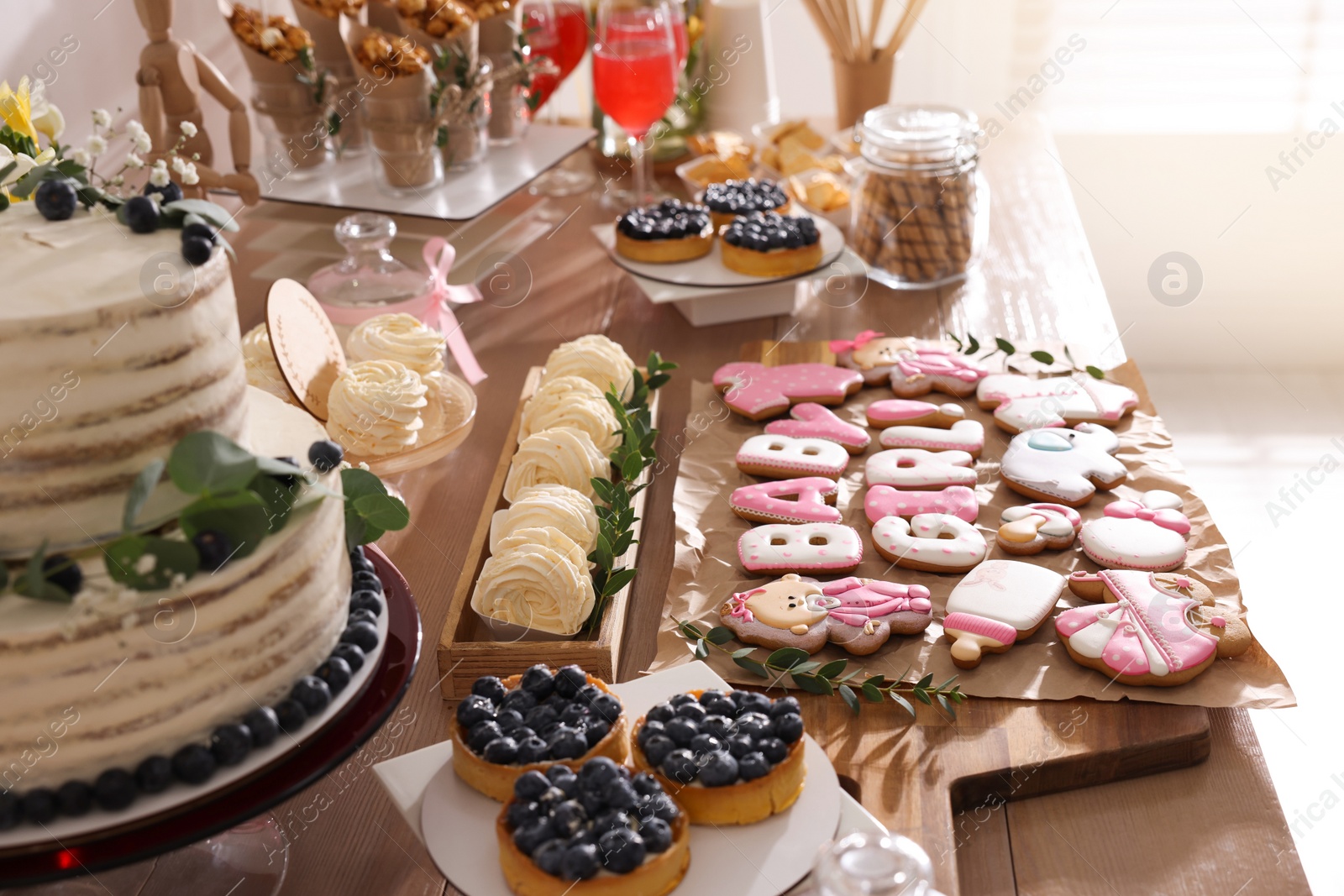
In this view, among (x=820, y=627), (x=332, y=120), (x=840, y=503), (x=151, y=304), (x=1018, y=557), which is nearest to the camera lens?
(x=151, y=304)

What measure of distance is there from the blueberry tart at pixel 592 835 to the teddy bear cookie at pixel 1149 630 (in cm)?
45

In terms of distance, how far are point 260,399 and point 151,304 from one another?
23 centimetres

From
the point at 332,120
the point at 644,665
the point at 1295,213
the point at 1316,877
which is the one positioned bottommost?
the point at 1316,877

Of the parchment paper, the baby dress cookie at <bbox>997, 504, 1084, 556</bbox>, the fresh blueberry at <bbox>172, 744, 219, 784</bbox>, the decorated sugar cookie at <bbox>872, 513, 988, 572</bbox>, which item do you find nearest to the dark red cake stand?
the fresh blueberry at <bbox>172, 744, 219, 784</bbox>

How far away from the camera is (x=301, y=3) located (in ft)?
5.85

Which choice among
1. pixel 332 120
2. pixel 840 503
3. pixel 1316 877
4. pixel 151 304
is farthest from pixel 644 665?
pixel 1316 877

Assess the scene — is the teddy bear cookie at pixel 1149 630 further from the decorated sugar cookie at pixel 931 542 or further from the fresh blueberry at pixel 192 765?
the fresh blueberry at pixel 192 765

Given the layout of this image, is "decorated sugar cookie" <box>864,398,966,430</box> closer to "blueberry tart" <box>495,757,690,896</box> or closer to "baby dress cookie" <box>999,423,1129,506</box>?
"baby dress cookie" <box>999,423,1129,506</box>

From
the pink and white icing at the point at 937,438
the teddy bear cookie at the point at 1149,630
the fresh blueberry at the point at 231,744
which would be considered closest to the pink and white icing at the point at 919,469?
the pink and white icing at the point at 937,438

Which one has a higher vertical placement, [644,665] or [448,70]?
[448,70]

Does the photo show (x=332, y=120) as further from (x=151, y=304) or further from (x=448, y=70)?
(x=151, y=304)

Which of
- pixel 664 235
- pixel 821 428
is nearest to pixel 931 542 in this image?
pixel 821 428

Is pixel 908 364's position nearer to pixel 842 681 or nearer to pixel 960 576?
pixel 960 576

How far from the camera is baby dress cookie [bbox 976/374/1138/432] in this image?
4.62ft
